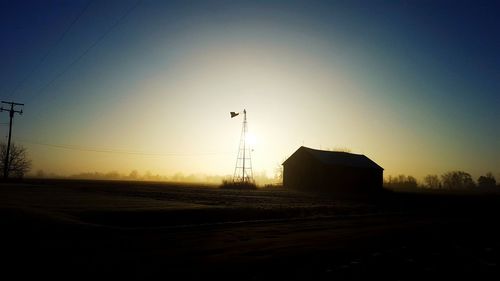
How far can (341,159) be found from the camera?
69875 mm

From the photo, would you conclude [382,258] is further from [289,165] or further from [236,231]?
[289,165]

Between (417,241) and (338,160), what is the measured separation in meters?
55.9

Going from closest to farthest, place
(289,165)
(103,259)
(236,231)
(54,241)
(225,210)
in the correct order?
(103,259) → (54,241) → (236,231) → (225,210) → (289,165)

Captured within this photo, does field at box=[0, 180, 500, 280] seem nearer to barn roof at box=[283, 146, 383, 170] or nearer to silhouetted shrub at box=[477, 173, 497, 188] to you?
barn roof at box=[283, 146, 383, 170]

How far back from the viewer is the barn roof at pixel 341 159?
66919 millimetres

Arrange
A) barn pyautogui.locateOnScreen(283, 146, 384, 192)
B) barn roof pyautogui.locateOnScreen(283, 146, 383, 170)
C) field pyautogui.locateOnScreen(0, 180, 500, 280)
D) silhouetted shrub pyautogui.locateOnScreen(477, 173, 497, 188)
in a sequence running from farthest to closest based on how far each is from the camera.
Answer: silhouetted shrub pyautogui.locateOnScreen(477, 173, 497, 188) < barn roof pyautogui.locateOnScreen(283, 146, 383, 170) < barn pyautogui.locateOnScreen(283, 146, 384, 192) < field pyautogui.locateOnScreen(0, 180, 500, 280)

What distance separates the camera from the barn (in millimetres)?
65438

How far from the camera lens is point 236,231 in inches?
600

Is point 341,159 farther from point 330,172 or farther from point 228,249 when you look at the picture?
point 228,249

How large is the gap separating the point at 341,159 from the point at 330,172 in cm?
572

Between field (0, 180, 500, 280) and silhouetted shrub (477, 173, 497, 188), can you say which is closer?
field (0, 180, 500, 280)

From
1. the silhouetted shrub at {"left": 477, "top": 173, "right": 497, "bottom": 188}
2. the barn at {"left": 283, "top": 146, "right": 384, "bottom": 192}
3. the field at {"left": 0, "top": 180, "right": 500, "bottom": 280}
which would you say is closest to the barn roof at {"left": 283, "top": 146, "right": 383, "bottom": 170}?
the barn at {"left": 283, "top": 146, "right": 384, "bottom": 192}

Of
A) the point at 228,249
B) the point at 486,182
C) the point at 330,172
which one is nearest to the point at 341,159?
the point at 330,172

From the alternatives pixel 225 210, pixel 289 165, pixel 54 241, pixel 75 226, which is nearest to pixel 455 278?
pixel 54 241
